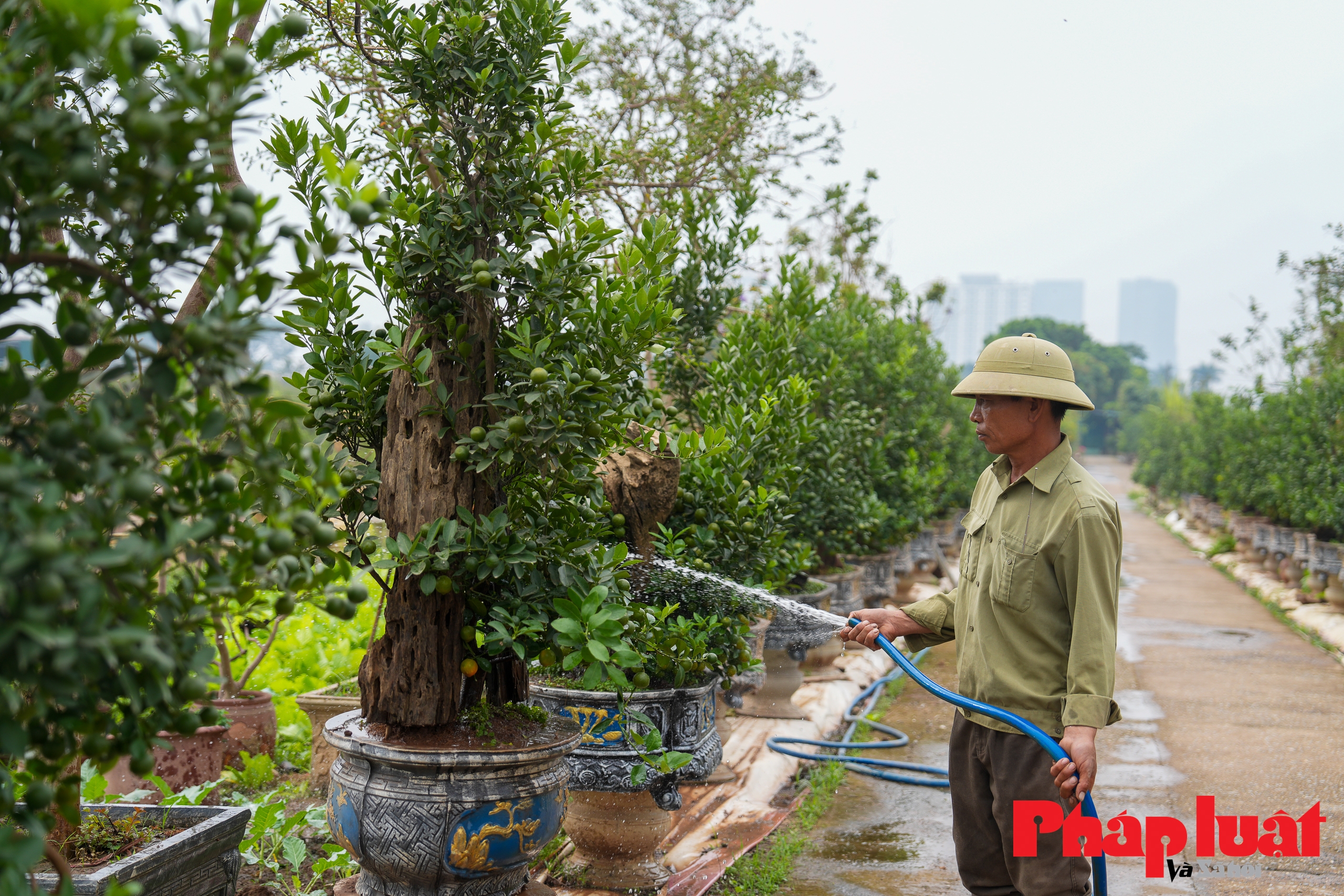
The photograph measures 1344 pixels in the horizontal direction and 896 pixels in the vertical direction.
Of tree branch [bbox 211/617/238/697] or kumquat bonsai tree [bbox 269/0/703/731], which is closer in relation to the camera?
kumquat bonsai tree [bbox 269/0/703/731]

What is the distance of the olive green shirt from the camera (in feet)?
8.82

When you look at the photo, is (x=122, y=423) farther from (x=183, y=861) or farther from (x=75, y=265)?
(x=183, y=861)

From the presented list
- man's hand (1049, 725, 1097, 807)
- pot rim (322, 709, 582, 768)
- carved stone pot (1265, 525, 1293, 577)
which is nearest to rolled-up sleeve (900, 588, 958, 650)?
man's hand (1049, 725, 1097, 807)

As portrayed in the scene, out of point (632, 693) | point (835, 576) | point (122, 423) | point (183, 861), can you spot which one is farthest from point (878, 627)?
point (835, 576)

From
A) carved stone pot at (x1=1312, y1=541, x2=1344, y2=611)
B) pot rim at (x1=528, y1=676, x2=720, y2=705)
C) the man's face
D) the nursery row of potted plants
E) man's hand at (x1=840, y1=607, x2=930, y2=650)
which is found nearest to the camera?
the man's face

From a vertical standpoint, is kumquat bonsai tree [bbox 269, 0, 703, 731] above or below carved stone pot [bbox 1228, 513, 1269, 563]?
above

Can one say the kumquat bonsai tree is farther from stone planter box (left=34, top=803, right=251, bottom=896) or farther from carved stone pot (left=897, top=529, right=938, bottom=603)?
carved stone pot (left=897, top=529, right=938, bottom=603)

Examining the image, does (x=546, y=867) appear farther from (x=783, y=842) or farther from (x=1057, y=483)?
(x=1057, y=483)

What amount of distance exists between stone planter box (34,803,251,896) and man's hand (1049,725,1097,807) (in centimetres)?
218

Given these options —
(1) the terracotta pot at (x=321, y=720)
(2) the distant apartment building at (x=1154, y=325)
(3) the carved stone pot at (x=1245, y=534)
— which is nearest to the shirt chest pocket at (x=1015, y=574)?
(1) the terracotta pot at (x=321, y=720)

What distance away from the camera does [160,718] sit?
4.58 ft

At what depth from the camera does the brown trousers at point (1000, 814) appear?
2746 millimetres

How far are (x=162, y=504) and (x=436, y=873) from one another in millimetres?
1712

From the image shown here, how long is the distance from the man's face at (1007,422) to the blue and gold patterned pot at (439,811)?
1.50 m
